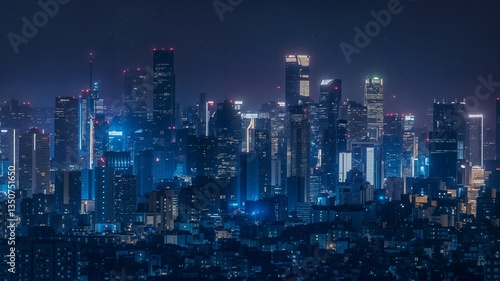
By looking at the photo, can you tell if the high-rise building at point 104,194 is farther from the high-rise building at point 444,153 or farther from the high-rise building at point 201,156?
the high-rise building at point 444,153

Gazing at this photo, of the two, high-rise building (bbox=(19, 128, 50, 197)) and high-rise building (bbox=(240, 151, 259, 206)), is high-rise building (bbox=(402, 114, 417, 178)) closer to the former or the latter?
high-rise building (bbox=(240, 151, 259, 206))

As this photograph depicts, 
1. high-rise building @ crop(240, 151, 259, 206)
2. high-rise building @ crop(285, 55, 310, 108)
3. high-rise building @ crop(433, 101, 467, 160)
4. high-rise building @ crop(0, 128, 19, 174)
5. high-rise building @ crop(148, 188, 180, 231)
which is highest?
high-rise building @ crop(285, 55, 310, 108)

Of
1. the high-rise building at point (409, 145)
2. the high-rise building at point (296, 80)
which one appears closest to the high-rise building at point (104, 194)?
the high-rise building at point (296, 80)

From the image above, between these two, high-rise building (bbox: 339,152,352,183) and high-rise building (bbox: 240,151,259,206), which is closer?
high-rise building (bbox: 240,151,259,206)

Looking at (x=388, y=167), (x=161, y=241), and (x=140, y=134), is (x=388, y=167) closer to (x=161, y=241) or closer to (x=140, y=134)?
(x=140, y=134)

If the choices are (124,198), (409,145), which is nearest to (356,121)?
(409,145)

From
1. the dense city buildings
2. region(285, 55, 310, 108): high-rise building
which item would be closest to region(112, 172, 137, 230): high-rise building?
the dense city buildings

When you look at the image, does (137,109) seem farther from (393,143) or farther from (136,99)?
(393,143)
